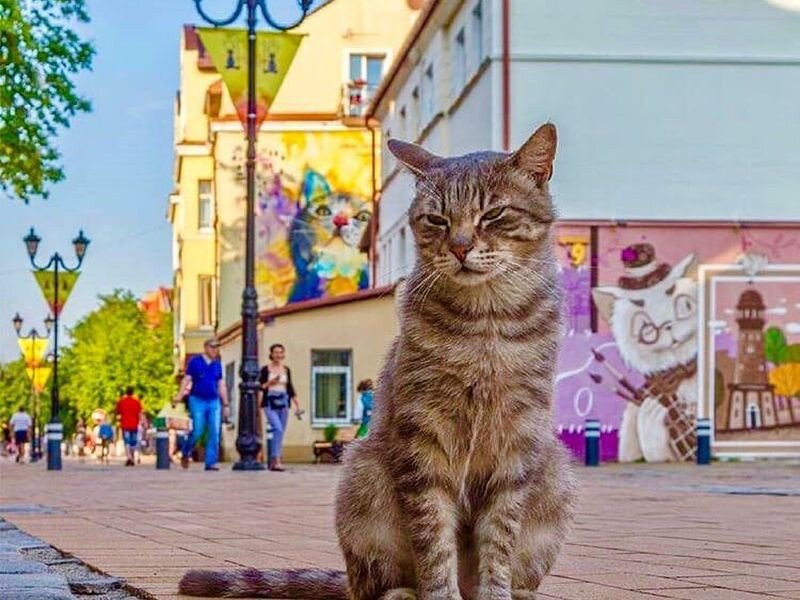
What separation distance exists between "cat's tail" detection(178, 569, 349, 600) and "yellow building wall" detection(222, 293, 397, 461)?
3258 centimetres

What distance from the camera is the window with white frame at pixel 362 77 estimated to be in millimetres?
55656

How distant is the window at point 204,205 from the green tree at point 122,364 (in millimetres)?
17885

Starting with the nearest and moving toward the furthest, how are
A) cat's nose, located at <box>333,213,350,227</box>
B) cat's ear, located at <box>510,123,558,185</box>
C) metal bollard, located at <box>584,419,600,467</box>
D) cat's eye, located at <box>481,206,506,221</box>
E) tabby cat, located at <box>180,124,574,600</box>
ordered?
tabby cat, located at <box>180,124,574,600</box>, cat's eye, located at <box>481,206,506,221</box>, cat's ear, located at <box>510,123,558,185</box>, metal bollard, located at <box>584,419,600,467</box>, cat's nose, located at <box>333,213,350,227</box>

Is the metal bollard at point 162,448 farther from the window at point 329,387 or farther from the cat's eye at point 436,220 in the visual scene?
the cat's eye at point 436,220

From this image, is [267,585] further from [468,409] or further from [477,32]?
[477,32]

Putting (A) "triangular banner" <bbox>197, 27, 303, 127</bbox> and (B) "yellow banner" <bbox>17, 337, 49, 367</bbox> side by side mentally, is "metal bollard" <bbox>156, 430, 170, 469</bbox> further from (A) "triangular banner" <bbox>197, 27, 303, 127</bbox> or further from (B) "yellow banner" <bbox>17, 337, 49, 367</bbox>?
(B) "yellow banner" <bbox>17, 337, 49, 367</bbox>

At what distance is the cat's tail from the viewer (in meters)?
5.78

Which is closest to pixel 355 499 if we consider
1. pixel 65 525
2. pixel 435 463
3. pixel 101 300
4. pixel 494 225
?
pixel 435 463

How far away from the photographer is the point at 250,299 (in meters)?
26.4

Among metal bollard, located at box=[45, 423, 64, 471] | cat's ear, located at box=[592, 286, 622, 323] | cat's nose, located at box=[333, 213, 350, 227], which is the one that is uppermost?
cat's nose, located at box=[333, 213, 350, 227]

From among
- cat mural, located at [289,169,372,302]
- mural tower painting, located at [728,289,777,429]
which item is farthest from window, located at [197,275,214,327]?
mural tower painting, located at [728,289,777,429]

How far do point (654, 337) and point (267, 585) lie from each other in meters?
26.7

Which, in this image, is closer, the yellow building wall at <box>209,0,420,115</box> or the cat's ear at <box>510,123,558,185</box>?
the cat's ear at <box>510,123,558,185</box>

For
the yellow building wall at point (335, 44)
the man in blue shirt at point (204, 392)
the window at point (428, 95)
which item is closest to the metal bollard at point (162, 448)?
the man in blue shirt at point (204, 392)
